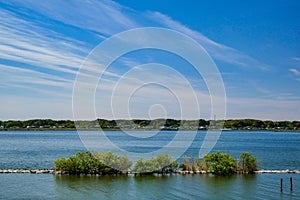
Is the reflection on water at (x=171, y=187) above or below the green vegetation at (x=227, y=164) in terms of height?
below

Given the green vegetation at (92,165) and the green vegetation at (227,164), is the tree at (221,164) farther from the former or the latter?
the green vegetation at (92,165)

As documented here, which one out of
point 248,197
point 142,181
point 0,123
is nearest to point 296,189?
point 248,197

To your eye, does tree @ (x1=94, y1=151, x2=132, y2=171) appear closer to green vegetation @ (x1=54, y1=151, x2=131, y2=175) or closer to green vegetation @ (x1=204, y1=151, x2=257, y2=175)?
green vegetation @ (x1=54, y1=151, x2=131, y2=175)

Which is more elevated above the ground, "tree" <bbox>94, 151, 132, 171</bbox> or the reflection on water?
"tree" <bbox>94, 151, 132, 171</bbox>

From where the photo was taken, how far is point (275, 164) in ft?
135

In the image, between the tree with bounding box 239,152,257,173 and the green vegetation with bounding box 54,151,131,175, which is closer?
the green vegetation with bounding box 54,151,131,175

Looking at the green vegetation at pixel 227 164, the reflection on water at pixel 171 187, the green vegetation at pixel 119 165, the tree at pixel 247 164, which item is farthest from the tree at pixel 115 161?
the tree at pixel 247 164

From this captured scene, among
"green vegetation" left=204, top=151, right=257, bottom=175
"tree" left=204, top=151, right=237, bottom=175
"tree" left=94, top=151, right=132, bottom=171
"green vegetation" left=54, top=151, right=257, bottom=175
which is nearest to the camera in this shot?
"tree" left=94, top=151, right=132, bottom=171

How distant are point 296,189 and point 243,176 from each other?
5663 mm

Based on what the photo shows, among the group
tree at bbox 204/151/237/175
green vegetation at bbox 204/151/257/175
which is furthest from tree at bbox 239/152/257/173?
tree at bbox 204/151/237/175

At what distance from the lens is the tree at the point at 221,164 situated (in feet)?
103

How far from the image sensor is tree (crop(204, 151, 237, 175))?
31267 millimetres

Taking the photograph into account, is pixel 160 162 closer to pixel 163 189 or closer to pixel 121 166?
pixel 121 166

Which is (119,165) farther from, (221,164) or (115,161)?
(221,164)
